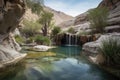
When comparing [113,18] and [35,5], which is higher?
[35,5]

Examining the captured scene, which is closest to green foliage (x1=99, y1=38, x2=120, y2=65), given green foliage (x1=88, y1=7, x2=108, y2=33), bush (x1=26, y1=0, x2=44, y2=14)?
bush (x1=26, y1=0, x2=44, y2=14)

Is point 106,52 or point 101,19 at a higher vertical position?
point 101,19

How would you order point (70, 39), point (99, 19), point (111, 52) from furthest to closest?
1. point (70, 39)
2. point (99, 19)
3. point (111, 52)

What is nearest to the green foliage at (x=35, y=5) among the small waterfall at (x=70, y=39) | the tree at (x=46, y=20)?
the small waterfall at (x=70, y=39)

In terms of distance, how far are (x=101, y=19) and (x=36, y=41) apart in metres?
10.3

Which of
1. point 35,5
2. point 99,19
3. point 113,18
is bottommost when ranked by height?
point 99,19

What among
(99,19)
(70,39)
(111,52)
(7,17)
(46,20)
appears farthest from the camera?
(46,20)

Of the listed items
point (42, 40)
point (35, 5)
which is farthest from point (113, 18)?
point (35, 5)

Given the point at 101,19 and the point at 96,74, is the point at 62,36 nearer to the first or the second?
the point at 101,19

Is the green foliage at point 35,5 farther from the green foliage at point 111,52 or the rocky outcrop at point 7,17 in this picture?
the green foliage at point 111,52

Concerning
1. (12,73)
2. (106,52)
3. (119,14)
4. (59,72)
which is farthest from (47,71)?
(119,14)

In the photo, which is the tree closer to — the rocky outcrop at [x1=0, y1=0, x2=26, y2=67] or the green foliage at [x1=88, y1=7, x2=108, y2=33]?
the green foliage at [x1=88, y1=7, x2=108, y2=33]

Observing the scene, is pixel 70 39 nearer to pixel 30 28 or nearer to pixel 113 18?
pixel 113 18

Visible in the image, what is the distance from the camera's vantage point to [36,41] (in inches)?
1001
